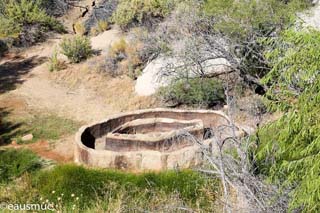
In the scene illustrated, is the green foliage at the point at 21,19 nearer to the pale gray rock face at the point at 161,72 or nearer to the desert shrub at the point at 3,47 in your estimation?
the desert shrub at the point at 3,47

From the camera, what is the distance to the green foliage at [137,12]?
918 inches

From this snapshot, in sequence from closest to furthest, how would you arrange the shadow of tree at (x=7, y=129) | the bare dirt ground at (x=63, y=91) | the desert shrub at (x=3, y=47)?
the shadow of tree at (x=7, y=129), the bare dirt ground at (x=63, y=91), the desert shrub at (x=3, y=47)

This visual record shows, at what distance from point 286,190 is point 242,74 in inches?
429

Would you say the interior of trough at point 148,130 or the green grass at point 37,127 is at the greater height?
the interior of trough at point 148,130

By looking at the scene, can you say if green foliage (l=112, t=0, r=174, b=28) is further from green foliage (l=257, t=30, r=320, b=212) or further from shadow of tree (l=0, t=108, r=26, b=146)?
green foliage (l=257, t=30, r=320, b=212)

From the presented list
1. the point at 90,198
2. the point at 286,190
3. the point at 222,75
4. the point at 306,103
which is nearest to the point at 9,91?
the point at 222,75

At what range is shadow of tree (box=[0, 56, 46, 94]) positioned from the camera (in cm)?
2025

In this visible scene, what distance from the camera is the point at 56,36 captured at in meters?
25.1

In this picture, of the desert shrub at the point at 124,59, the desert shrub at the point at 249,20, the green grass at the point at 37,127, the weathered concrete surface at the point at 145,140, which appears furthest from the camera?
the desert shrub at the point at 124,59

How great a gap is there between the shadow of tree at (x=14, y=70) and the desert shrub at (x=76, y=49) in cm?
126

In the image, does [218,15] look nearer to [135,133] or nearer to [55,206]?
[135,133]

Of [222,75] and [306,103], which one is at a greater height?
[306,103]

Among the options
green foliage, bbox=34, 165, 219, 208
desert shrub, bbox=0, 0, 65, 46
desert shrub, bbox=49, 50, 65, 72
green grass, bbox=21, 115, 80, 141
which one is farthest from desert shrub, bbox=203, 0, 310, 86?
desert shrub, bbox=0, 0, 65, 46

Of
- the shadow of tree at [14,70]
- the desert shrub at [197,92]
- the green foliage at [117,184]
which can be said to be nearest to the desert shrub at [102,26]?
the shadow of tree at [14,70]
